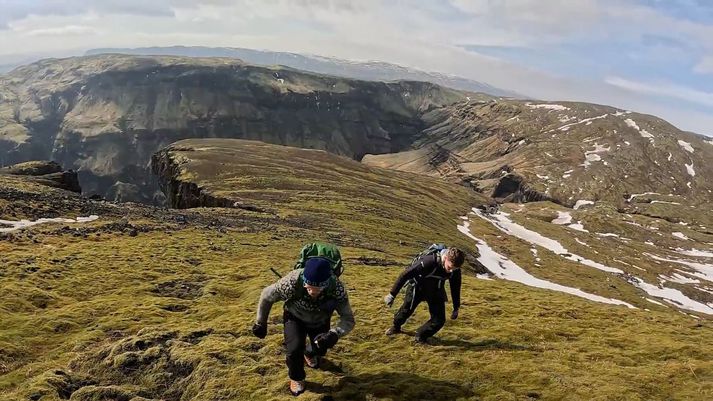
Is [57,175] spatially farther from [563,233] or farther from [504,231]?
[563,233]

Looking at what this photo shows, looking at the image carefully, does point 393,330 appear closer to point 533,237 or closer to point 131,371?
point 131,371

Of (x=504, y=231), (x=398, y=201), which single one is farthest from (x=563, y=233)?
(x=398, y=201)

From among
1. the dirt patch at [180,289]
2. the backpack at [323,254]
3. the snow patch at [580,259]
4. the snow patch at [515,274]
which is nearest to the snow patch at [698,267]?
the snow patch at [580,259]

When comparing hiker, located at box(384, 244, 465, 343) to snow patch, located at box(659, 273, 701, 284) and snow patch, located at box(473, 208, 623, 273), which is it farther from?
→ snow patch, located at box(659, 273, 701, 284)

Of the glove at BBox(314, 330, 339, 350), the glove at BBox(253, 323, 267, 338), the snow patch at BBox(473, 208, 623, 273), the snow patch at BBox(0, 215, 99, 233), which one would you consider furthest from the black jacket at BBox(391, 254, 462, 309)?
the snow patch at BBox(473, 208, 623, 273)

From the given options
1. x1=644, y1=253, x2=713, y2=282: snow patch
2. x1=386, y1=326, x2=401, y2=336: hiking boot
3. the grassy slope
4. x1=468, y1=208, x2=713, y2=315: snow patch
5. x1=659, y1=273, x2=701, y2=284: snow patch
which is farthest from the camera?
x1=644, y1=253, x2=713, y2=282: snow patch

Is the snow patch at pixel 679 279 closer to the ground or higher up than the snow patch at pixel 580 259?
closer to the ground

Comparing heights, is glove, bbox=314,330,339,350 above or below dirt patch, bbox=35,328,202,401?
above

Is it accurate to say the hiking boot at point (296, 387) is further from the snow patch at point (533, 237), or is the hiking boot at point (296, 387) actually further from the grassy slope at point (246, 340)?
the snow patch at point (533, 237)

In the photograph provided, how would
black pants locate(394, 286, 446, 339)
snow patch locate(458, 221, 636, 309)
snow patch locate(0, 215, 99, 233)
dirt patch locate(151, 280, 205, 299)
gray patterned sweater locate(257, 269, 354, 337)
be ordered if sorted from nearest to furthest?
gray patterned sweater locate(257, 269, 354, 337), black pants locate(394, 286, 446, 339), dirt patch locate(151, 280, 205, 299), snow patch locate(0, 215, 99, 233), snow patch locate(458, 221, 636, 309)
